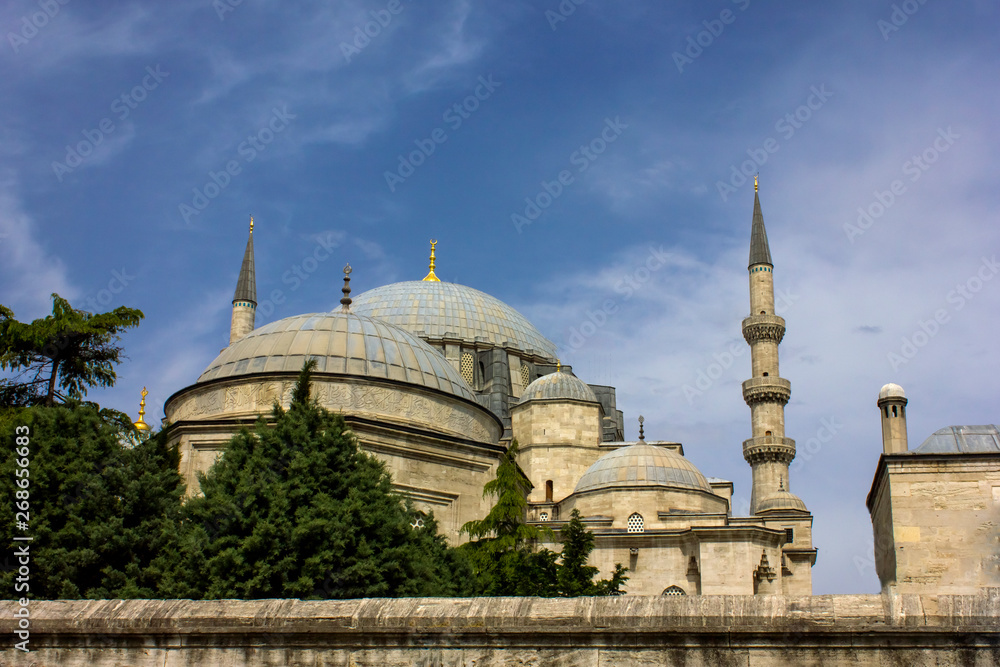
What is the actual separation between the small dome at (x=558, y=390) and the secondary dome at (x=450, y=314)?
6396mm

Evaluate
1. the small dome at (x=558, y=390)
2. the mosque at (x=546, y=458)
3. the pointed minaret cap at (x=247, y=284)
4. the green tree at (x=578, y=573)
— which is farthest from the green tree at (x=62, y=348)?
the pointed minaret cap at (x=247, y=284)

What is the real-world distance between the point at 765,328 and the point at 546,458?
31.5 feet

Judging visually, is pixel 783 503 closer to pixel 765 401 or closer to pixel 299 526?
pixel 765 401

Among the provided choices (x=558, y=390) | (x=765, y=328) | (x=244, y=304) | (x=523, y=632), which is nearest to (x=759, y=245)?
(x=765, y=328)

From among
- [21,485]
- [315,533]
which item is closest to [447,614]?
[315,533]

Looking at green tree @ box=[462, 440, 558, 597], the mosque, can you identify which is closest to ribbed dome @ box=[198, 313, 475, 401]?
the mosque

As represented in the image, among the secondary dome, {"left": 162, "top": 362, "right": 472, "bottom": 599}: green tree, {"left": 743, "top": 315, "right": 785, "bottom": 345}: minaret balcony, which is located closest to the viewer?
{"left": 162, "top": 362, "right": 472, "bottom": 599}: green tree

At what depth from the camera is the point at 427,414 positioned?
18469mm

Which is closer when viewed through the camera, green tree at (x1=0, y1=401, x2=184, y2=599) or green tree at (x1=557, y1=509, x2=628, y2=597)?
green tree at (x1=0, y1=401, x2=184, y2=599)

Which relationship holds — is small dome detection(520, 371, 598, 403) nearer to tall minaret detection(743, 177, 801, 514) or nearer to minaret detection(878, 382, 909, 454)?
tall minaret detection(743, 177, 801, 514)

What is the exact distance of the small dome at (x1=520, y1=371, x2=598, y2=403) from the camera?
29.0m

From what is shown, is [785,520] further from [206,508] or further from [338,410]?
[206,508]

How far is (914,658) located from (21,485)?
10.5m

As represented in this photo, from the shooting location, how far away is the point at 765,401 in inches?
1288
